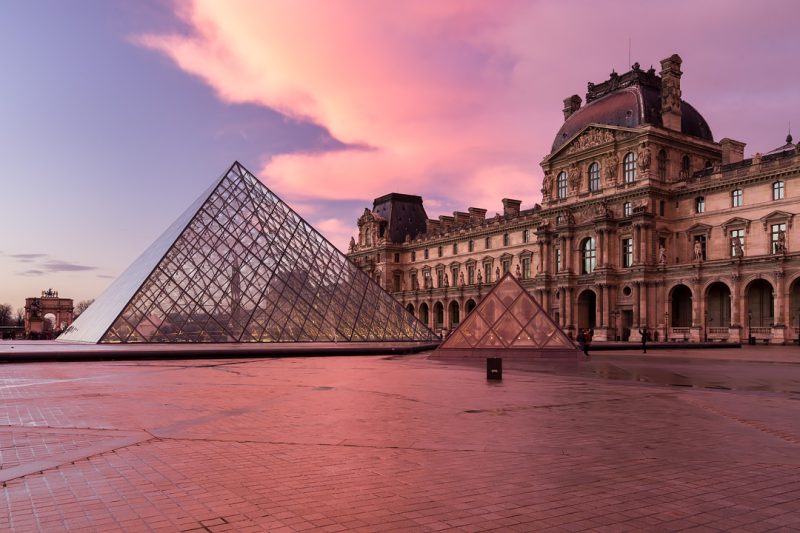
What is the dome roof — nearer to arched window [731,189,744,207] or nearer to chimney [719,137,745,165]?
chimney [719,137,745,165]

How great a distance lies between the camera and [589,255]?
5762 cm

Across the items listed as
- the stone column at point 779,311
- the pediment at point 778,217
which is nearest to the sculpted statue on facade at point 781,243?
the pediment at point 778,217

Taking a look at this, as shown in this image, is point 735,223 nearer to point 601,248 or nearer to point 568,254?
point 601,248

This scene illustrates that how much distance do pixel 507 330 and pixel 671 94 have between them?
37.1m

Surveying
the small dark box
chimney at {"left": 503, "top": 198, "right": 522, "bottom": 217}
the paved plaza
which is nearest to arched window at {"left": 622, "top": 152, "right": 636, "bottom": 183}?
chimney at {"left": 503, "top": 198, "right": 522, "bottom": 217}

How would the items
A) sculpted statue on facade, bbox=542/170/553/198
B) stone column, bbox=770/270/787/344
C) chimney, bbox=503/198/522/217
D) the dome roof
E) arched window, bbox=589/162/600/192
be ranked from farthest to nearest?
chimney, bbox=503/198/522/217, sculpted statue on facade, bbox=542/170/553/198, arched window, bbox=589/162/600/192, the dome roof, stone column, bbox=770/270/787/344

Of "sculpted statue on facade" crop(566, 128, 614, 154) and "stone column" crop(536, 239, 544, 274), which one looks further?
"stone column" crop(536, 239, 544, 274)

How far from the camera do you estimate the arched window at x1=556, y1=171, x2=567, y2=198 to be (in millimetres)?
60438

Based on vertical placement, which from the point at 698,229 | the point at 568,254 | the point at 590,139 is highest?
the point at 590,139

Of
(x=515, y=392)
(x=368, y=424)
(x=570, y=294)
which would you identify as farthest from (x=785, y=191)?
(x=368, y=424)

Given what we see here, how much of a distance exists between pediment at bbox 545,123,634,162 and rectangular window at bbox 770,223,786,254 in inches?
501

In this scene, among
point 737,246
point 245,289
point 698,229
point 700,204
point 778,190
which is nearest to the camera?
point 245,289

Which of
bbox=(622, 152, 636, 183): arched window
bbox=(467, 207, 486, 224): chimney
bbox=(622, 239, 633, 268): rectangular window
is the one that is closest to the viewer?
bbox=(622, 152, 636, 183): arched window

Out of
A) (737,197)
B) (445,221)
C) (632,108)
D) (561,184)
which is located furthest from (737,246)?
(445,221)
